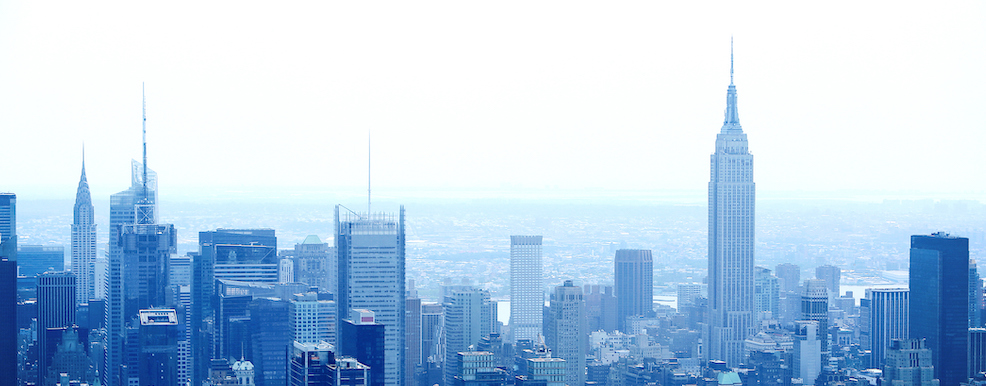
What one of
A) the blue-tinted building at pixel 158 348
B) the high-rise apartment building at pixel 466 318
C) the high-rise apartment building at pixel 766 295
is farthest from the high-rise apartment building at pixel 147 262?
the high-rise apartment building at pixel 766 295

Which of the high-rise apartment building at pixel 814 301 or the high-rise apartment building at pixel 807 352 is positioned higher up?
the high-rise apartment building at pixel 814 301

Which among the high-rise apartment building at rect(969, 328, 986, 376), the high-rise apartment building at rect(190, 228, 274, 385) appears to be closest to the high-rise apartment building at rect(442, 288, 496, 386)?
the high-rise apartment building at rect(190, 228, 274, 385)

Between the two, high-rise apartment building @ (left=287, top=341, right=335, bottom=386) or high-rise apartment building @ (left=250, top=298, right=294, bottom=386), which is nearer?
high-rise apartment building @ (left=287, top=341, right=335, bottom=386)

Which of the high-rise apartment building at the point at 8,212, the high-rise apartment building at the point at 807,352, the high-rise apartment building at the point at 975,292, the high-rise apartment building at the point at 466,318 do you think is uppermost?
the high-rise apartment building at the point at 8,212

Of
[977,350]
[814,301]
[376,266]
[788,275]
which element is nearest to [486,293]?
[376,266]

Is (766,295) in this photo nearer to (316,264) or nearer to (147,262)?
(316,264)

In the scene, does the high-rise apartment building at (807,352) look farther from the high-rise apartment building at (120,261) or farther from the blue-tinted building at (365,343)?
the high-rise apartment building at (120,261)

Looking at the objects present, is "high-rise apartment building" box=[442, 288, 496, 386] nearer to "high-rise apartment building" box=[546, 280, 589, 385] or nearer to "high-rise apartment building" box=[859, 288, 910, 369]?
"high-rise apartment building" box=[546, 280, 589, 385]
